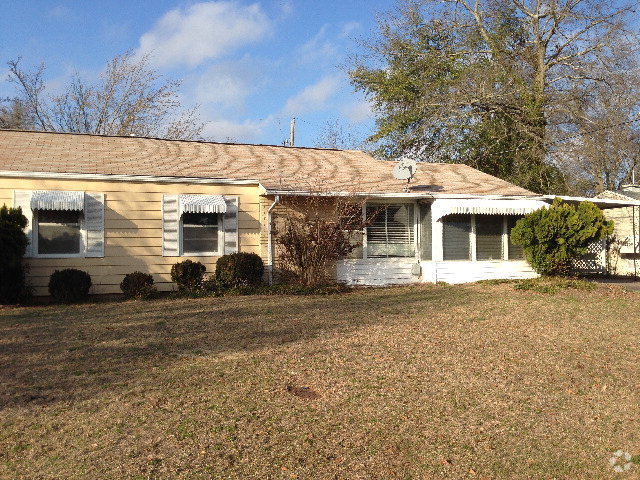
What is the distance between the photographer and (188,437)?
190 inches

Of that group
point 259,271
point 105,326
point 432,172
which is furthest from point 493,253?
point 105,326

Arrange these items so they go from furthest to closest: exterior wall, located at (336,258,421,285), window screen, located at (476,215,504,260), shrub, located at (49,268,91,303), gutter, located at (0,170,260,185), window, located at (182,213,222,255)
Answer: window screen, located at (476,215,504,260) → exterior wall, located at (336,258,421,285) → window, located at (182,213,222,255) → gutter, located at (0,170,260,185) → shrub, located at (49,268,91,303)

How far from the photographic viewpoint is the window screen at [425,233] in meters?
15.5

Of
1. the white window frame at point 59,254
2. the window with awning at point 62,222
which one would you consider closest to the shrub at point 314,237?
the window with awning at point 62,222

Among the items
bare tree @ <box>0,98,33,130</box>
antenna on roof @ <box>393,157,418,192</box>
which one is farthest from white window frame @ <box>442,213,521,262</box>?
bare tree @ <box>0,98,33,130</box>

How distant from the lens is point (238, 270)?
13492mm

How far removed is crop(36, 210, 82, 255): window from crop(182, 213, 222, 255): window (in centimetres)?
233

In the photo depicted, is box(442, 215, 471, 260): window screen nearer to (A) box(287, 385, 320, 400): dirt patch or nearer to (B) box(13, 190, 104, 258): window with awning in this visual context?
(B) box(13, 190, 104, 258): window with awning

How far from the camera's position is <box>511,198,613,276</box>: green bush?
13750 millimetres

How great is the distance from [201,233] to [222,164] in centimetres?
223

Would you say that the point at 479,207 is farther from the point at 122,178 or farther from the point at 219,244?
the point at 122,178

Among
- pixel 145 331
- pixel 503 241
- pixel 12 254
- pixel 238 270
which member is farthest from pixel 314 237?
pixel 12 254

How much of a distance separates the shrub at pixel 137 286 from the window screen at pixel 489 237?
331 inches

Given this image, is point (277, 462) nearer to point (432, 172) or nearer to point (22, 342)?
point (22, 342)
